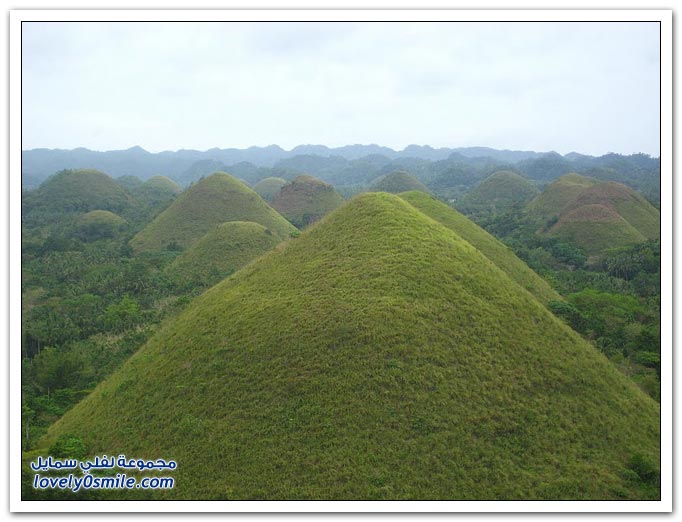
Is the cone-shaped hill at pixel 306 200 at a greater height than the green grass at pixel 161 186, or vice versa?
the green grass at pixel 161 186

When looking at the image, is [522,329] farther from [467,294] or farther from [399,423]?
[399,423]

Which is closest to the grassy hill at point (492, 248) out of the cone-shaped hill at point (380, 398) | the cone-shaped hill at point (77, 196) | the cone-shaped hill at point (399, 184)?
the cone-shaped hill at point (380, 398)

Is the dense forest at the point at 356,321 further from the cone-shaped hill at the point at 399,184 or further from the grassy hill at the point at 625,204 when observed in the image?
the cone-shaped hill at the point at 399,184

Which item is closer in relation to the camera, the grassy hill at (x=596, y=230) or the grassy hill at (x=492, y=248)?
the grassy hill at (x=492, y=248)

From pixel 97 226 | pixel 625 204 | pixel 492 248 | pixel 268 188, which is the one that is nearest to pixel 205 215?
pixel 97 226

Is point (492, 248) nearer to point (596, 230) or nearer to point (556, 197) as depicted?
point (596, 230)

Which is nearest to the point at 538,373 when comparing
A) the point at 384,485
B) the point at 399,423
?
the point at 399,423
